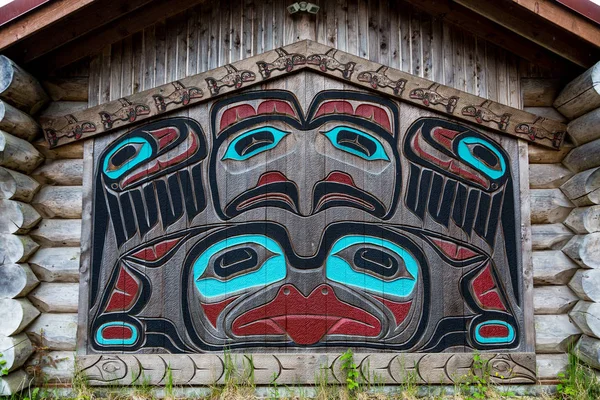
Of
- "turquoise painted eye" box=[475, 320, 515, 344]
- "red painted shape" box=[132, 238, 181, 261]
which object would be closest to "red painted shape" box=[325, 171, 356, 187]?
"red painted shape" box=[132, 238, 181, 261]

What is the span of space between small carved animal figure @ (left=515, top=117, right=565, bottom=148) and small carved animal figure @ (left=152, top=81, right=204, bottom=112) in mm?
2794

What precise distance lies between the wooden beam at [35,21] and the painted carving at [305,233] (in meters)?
1.06

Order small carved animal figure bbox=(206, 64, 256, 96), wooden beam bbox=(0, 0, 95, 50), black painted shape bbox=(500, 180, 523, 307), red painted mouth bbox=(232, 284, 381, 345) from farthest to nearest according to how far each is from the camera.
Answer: small carved animal figure bbox=(206, 64, 256, 96)
black painted shape bbox=(500, 180, 523, 307)
red painted mouth bbox=(232, 284, 381, 345)
wooden beam bbox=(0, 0, 95, 50)

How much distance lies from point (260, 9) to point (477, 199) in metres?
2.52

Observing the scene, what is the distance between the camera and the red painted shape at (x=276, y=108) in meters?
4.28

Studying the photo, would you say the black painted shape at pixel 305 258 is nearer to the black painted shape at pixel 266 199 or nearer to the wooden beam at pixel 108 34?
the black painted shape at pixel 266 199

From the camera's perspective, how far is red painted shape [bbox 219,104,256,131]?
4281mm

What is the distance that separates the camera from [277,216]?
4176 millimetres

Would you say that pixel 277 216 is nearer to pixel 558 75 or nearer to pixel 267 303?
pixel 267 303

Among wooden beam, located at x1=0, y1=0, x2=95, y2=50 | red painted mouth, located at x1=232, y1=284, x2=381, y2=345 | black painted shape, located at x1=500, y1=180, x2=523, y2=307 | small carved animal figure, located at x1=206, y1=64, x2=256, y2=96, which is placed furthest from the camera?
small carved animal figure, located at x1=206, y1=64, x2=256, y2=96

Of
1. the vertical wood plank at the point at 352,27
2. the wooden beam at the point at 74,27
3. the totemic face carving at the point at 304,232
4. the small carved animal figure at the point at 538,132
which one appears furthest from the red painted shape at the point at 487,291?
the wooden beam at the point at 74,27

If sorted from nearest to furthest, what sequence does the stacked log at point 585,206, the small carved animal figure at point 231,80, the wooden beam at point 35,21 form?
the wooden beam at point 35,21
the stacked log at point 585,206
the small carved animal figure at point 231,80

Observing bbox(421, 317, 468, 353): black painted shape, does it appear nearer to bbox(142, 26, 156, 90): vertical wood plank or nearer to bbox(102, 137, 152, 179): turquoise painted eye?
bbox(102, 137, 152, 179): turquoise painted eye

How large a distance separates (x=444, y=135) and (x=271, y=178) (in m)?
1.55
